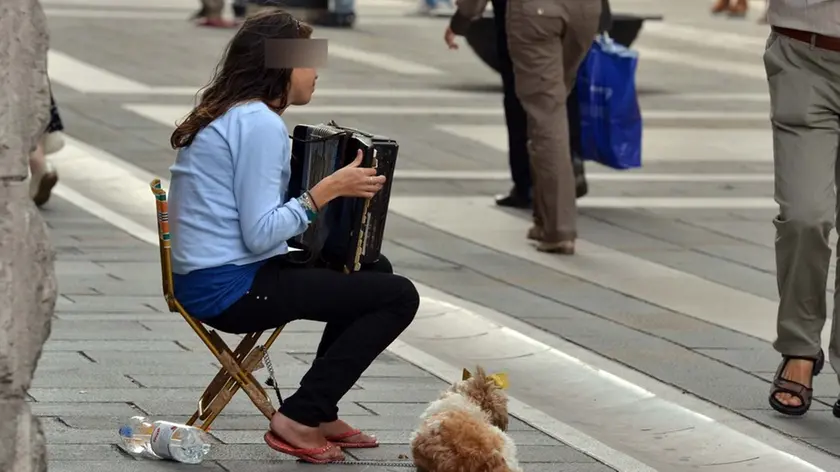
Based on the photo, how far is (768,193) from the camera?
33.0ft

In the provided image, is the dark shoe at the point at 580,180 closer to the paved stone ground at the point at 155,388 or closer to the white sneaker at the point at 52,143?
the white sneaker at the point at 52,143

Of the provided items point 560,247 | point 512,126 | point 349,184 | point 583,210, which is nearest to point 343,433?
point 349,184

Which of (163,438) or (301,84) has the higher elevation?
(301,84)

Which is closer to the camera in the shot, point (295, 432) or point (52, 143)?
point (295, 432)

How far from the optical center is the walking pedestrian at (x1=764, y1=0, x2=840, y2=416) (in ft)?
17.1

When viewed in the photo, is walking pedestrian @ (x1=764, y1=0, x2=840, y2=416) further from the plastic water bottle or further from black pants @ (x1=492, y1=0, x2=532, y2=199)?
black pants @ (x1=492, y1=0, x2=532, y2=199)

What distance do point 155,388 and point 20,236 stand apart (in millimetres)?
2202

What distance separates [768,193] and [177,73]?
21.1ft

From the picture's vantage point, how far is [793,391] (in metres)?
5.32

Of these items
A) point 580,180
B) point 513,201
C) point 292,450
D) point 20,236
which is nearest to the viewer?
point 20,236

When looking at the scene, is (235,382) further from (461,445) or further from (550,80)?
(550,80)

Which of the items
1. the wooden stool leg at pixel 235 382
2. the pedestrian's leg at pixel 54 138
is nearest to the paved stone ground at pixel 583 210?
the pedestrian's leg at pixel 54 138

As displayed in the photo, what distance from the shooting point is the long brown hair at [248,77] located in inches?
176

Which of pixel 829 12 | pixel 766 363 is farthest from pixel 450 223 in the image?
pixel 829 12
